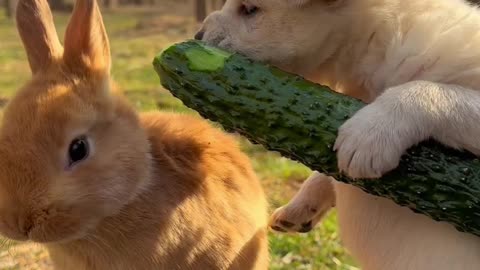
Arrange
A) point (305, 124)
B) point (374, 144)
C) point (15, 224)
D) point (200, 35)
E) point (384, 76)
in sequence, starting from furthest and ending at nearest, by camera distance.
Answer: point (200, 35) → point (384, 76) → point (305, 124) → point (374, 144) → point (15, 224)

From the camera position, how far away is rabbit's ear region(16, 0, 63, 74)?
2.45 m

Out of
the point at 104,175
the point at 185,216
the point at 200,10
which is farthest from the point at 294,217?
the point at 200,10

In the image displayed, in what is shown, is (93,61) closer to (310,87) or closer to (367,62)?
(310,87)

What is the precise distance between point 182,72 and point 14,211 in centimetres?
75

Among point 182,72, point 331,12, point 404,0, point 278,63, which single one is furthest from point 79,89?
point 404,0

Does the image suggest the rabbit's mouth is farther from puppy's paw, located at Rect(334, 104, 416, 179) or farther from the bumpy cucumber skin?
puppy's paw, located at Rect(334, 104, 416, 179)

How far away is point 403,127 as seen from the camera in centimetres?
221

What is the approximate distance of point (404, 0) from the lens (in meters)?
2.60

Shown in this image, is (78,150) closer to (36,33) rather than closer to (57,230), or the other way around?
(57,230)

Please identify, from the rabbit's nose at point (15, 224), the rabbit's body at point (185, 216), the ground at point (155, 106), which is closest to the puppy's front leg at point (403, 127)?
the rabbit's body at point (185, 216)

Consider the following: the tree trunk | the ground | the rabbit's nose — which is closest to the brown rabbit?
the rabbit's nose

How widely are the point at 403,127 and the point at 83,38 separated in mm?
1074

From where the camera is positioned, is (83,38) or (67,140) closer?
(67,140)

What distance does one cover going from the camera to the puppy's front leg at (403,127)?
220 centimetres
